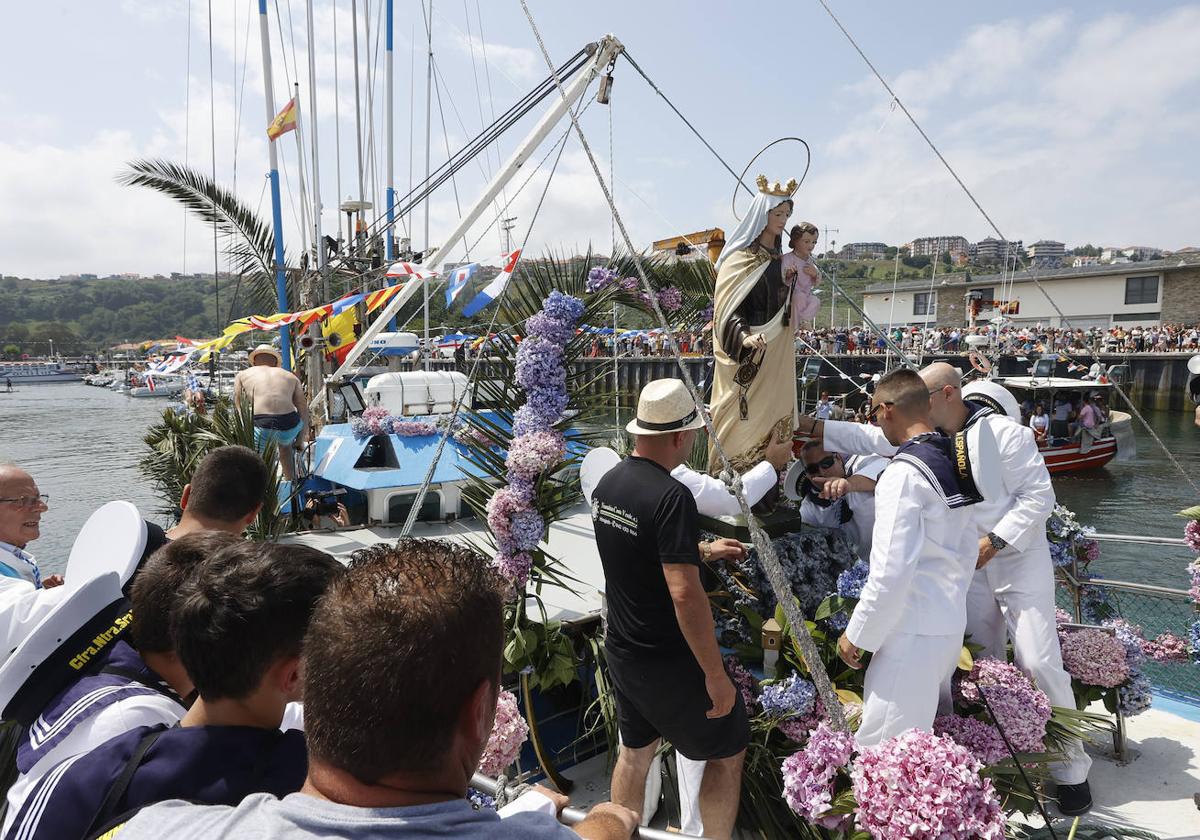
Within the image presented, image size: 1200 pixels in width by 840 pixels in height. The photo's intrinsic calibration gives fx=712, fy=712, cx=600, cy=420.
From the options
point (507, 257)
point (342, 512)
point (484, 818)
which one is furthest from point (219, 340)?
point (484, 818)

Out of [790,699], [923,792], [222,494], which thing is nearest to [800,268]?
[790,699]

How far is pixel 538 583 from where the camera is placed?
3.93 m

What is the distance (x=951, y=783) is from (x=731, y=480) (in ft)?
4.64

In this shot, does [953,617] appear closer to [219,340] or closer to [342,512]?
[342,512]

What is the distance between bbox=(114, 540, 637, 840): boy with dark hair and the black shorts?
165 cm

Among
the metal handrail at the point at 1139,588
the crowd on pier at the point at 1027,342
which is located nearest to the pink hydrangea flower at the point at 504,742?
the metal handrail at the point at 1139,588

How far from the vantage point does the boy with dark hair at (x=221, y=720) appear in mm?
1378

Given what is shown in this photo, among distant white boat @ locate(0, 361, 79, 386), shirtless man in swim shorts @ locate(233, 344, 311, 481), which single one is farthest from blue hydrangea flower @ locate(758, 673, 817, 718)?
distant white boat @ locate(0, 361, 79, 386)

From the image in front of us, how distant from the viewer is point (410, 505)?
679 centimetres

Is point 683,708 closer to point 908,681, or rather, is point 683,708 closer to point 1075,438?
point 908,681

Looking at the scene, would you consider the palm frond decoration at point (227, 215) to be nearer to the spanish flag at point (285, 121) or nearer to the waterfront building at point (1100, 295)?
the spanish flag at point (285, 121)

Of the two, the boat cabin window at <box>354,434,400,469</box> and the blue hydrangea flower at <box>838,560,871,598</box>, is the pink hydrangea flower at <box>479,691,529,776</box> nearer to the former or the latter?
the blue hydrangea flower at <box>838,560,871,598</box>

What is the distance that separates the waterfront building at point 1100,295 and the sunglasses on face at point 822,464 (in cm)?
3730

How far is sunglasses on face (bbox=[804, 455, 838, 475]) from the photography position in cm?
437
